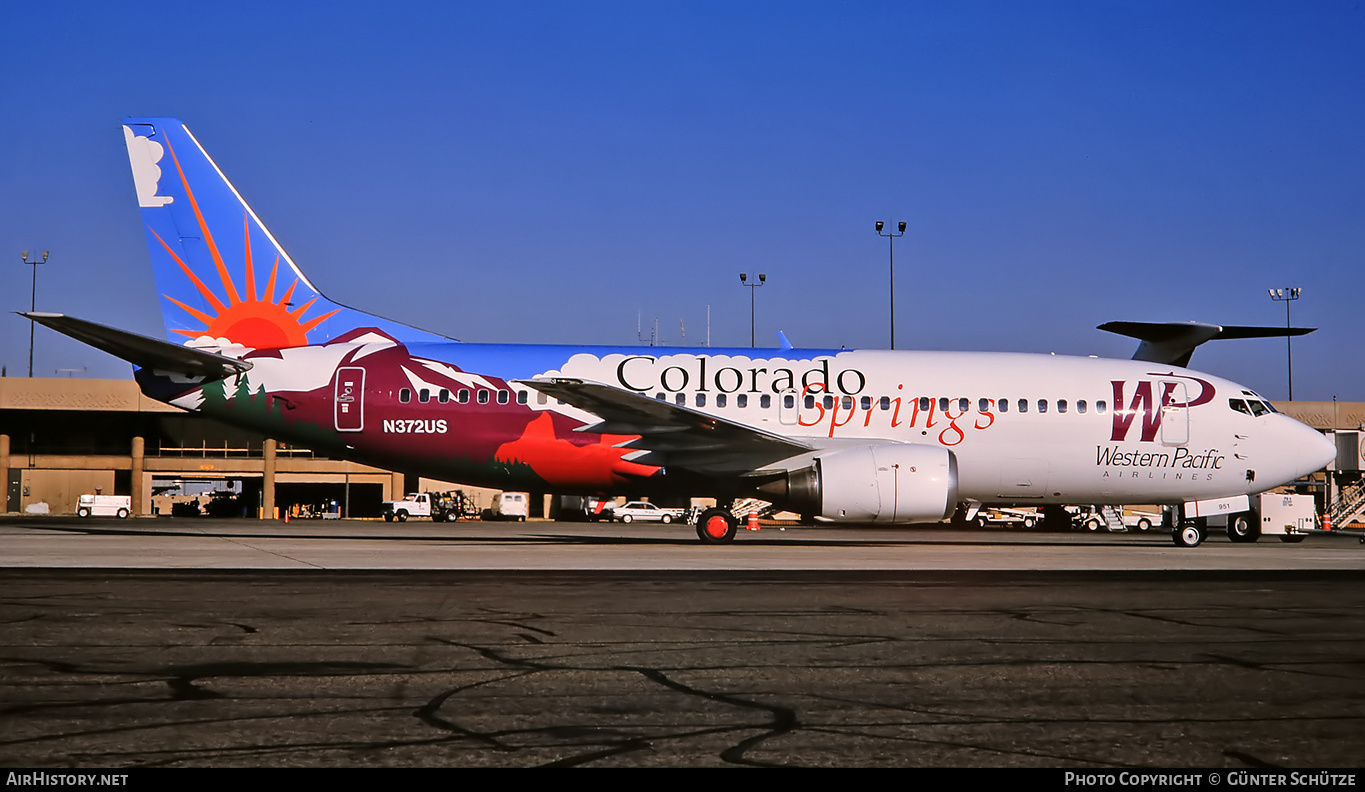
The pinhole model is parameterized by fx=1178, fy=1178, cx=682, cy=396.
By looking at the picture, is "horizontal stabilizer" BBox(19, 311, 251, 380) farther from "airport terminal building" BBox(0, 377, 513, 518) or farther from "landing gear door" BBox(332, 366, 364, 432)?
"airport terminal building" BBox(0, 377, 513, 518)

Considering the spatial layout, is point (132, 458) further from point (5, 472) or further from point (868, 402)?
point (868, 402)

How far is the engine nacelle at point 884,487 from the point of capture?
20.4 metres

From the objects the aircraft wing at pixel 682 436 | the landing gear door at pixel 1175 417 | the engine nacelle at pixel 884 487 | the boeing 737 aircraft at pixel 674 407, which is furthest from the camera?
the landing gear door at pixel 1175 417

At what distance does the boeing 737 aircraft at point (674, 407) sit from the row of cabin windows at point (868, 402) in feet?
0.14

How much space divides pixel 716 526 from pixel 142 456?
194 ft

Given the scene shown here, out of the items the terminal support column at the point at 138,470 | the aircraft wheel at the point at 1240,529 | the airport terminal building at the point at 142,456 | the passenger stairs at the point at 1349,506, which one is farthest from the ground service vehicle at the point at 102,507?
the passenger stairs at the point at 1349,506

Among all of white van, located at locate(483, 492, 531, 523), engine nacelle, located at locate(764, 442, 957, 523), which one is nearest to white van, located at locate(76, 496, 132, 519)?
white van, located at locate(483, 492, 531, 523)

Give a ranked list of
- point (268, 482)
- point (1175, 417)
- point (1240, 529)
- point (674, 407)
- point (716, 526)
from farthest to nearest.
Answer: point (268, 482) → point (1240, 529) → point (1175, 417) → point (716, 526) → point (674, 407)

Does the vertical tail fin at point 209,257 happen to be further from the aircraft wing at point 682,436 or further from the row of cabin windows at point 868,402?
the row of cabin windows at point 868,402

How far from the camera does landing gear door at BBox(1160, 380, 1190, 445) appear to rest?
23.3 meters

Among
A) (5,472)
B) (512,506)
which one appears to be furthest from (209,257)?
(5,472)

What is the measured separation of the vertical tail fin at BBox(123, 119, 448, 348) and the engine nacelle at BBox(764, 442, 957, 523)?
8.45m

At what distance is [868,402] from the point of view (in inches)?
889
